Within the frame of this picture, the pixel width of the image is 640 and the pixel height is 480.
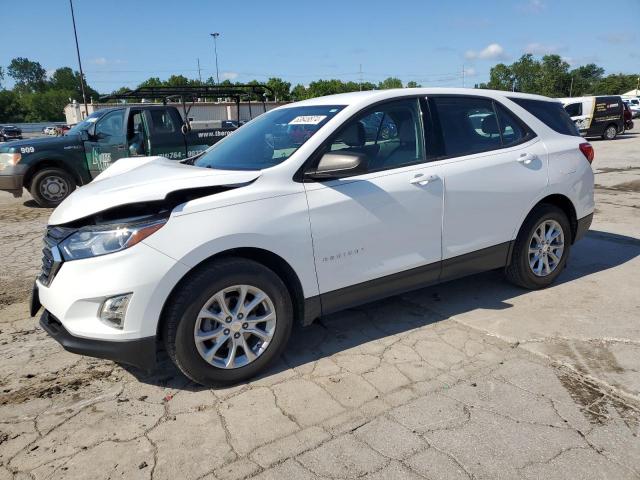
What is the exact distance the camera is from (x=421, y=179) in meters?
3.59

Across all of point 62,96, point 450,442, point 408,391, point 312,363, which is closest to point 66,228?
point 312,363

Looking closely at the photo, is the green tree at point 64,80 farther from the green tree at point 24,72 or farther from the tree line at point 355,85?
the green tree at point 24,72

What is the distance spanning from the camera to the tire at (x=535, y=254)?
431 centimetres

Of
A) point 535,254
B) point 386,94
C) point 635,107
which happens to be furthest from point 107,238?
point 635,107

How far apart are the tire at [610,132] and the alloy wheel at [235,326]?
24898 mm

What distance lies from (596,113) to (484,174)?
22254 mm

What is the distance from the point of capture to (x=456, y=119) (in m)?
3.95

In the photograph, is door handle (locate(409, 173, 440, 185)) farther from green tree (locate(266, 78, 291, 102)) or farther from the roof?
green tree (locate(266, 78, 291, 102))

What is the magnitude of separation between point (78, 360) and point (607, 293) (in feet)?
14.7

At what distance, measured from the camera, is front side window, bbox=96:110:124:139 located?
938 centimetres

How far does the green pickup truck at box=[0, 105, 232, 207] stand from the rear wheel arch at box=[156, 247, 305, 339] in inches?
271

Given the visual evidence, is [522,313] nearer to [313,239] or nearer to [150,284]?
[313,239]

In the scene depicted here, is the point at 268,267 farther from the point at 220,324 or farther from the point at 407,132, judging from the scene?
the point at 407,132

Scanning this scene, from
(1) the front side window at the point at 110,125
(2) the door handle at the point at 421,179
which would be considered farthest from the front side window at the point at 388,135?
(1) the front side window at the point at 110,125
